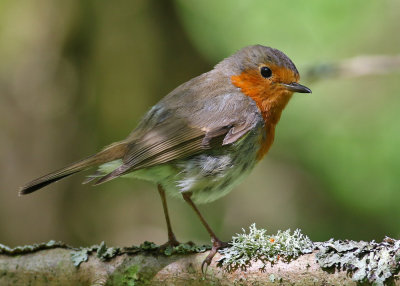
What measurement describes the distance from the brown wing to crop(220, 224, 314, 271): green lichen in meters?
0.79

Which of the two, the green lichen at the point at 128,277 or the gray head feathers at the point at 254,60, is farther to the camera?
the gray head feathers at the point at 254,60

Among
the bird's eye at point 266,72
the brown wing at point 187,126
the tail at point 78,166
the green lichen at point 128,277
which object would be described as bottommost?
the green lichen at point 128,277

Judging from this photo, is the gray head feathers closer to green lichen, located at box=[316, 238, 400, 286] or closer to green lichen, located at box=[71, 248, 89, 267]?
green lichen, located at box=[316, 238, 400, 286]

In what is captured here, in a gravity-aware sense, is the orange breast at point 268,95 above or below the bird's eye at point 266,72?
below

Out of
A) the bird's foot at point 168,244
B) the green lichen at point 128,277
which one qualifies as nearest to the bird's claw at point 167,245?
the bird's foot at point 168,244

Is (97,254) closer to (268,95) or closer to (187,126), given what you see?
(187,126)

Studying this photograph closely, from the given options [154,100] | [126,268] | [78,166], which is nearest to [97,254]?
[126,268]

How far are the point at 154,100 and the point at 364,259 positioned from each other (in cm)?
469

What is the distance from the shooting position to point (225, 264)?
2.64 metres

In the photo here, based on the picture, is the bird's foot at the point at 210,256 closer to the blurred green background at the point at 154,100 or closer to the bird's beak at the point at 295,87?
the bird's beak at the point at 295,87

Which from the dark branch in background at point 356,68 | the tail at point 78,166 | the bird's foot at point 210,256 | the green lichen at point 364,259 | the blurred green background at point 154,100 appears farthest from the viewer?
the blurred green background at point 154,100

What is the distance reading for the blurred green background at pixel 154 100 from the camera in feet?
18.2

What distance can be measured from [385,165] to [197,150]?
105 inches

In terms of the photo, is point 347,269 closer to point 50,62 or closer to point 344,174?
point 344,174
